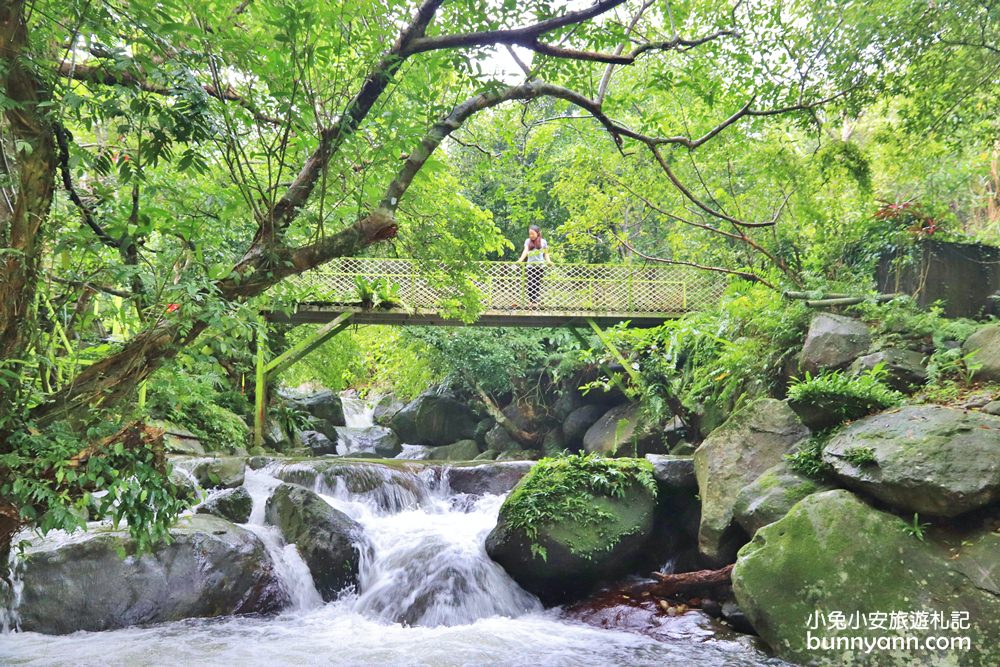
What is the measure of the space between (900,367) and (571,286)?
22.9ft

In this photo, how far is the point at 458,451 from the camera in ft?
50.5

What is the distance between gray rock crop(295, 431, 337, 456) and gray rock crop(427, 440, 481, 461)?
227cm

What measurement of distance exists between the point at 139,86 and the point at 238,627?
470 centimetres

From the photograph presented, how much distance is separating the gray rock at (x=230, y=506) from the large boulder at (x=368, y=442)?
7554 mm

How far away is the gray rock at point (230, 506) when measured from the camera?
7461 millimetres

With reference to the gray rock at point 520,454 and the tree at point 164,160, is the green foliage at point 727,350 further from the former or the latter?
the gray rock at point 520,454

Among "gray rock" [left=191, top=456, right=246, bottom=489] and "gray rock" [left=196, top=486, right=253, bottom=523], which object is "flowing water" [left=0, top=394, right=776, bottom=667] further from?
"gray rock" [left=191, top=456, right=246, bottom=489]

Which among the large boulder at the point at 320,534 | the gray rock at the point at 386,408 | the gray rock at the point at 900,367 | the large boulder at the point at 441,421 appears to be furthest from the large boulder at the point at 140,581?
the gray rock at the point at 386,408

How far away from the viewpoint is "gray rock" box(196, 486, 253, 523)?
7.46m

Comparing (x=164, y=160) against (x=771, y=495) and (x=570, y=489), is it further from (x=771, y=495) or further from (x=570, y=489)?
(x=771, y=495)

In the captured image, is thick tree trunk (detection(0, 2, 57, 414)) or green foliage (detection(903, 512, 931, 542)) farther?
green foliage (detection(903, 512, 931, 542))

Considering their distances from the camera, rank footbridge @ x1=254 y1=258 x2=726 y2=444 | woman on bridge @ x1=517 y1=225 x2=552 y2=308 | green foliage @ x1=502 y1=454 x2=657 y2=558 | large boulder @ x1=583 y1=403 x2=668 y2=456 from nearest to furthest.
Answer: green foliage @ x1=502 y1=454 x2=657 y2=558, large boulder @ x1=583 y1=403 x2=668 y2=456, footbridge @ x1=254 y1=258 x2=726 y2=444, woman on bridge @ x1=517 y1=225 x2=552 y2=308

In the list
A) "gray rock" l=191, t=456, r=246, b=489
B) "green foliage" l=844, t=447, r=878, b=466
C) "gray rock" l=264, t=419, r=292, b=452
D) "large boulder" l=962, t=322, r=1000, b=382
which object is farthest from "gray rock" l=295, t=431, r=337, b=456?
"large boulder" l=962, t=322, r=1000, b=382

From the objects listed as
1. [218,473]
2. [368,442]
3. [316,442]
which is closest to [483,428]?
[368,442]
